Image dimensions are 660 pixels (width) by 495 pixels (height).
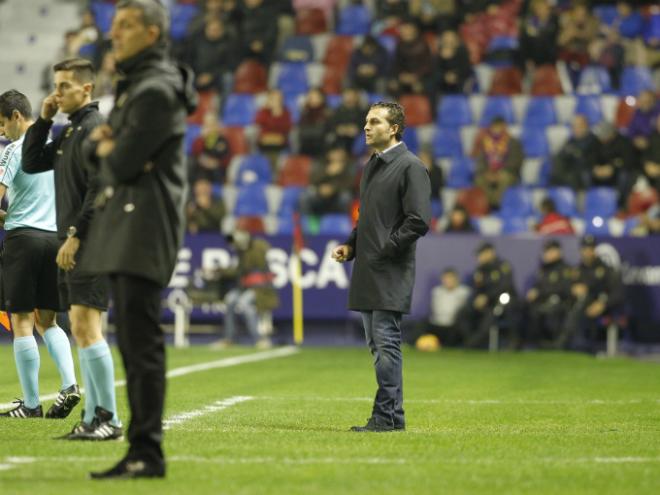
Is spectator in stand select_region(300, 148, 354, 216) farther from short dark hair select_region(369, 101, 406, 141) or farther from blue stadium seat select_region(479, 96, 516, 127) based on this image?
short dark hair select_region(369, 101, 406, 141)

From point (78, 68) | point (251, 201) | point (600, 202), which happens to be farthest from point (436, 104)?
point (78, 68)

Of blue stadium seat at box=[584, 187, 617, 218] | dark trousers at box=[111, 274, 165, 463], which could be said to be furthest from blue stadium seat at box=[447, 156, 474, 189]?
dark trousers at box=[111, 274, 165, 463]

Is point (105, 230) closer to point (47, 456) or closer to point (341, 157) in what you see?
point (47, 456)

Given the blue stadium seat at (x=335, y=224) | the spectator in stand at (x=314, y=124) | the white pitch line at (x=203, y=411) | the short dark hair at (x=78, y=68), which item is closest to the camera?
the short dark hair at (x=78, y=68)

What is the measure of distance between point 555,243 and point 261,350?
16.0ft

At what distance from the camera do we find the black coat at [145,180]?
630 cm

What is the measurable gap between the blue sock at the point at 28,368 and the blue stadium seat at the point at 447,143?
1580cm

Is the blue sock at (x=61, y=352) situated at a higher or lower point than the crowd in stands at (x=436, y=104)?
lower

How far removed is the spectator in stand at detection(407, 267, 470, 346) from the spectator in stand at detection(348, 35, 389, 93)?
540 centimetres

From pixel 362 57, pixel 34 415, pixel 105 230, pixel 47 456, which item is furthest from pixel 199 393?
pixel 362 57

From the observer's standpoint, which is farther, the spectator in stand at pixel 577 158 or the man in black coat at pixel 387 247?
the spectator in stand at pixel 577 158

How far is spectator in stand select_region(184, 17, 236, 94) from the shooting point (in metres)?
25.7

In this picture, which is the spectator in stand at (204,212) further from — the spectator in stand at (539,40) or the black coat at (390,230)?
the black coat at (390,230)

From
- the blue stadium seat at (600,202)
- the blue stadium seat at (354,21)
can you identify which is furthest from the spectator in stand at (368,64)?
the blue stadium seat at (600,202)
